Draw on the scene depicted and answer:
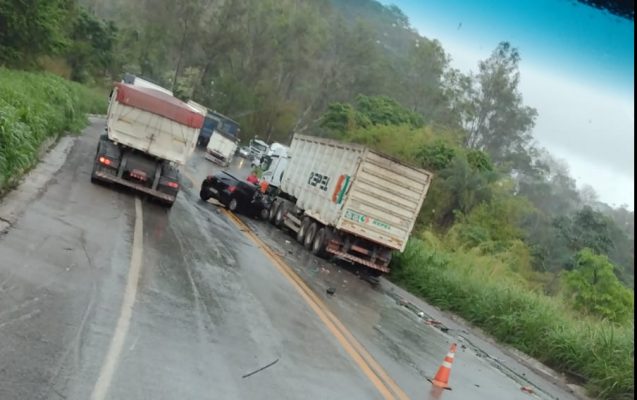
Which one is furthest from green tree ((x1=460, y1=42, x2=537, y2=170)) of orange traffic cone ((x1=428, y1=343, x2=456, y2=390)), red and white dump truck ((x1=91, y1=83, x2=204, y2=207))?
orange traffic cone ((x1=428, y1=343, x2=456, y2=390))

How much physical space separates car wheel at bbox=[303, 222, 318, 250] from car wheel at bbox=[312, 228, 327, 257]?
1.00 ft

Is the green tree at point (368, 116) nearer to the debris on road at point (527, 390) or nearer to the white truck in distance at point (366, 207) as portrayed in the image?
the white truck in distance at point (366, 207)

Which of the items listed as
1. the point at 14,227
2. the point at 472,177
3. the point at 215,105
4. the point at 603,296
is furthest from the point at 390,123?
the point at 14,227

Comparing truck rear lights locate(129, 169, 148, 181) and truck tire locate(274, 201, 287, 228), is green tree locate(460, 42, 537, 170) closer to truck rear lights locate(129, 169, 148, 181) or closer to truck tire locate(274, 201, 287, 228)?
truck tire locate(274, 201, 287, 228)

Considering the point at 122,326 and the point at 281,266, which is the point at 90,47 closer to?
the point at 281,266

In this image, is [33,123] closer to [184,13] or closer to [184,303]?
[184,303]

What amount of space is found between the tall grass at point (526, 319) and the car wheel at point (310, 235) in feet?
9.40

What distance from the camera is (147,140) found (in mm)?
17688

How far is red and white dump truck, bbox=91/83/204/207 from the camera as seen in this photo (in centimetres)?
1730

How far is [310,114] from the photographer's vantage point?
77.9 metres

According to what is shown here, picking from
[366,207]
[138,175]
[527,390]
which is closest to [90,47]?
[138,175]

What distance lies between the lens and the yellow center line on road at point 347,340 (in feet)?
25.7

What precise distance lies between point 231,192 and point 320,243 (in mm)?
5088

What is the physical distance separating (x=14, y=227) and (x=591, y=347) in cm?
1068
